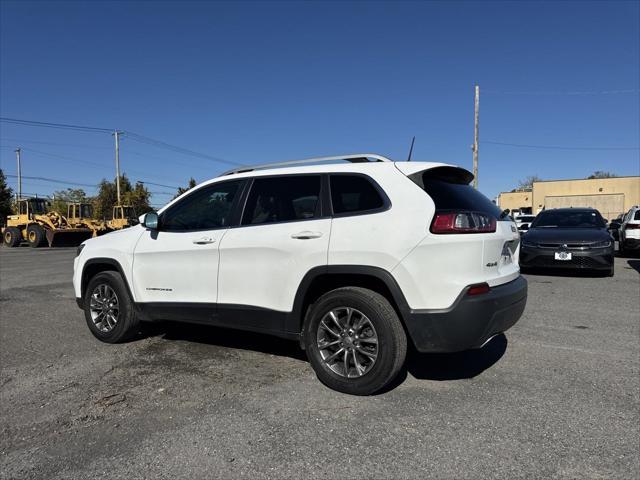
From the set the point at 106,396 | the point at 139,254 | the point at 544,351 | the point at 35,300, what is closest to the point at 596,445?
the point at 544,351

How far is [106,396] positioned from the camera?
3.66 metres

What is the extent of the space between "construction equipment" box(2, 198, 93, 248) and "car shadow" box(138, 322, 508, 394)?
23318 millimetres

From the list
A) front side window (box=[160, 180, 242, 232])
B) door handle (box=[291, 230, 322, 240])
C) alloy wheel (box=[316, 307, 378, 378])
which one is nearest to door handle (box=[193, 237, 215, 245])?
front side window (box=[160, 180, 242, 232])

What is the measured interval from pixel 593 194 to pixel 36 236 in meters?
51.8

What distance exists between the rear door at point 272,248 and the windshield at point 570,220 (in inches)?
333

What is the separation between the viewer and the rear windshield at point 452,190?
347cm

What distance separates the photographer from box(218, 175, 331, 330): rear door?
12.3 ft

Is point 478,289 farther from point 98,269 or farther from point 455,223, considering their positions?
point 98,269

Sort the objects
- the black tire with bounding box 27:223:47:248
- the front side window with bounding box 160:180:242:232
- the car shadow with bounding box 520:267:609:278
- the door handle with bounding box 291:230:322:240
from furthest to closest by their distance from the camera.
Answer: the black tire with bounding box 27:223:47:248
the car shadow with bounding box 520:267:609:278
the front side window with bounding box 160:180:242:232
the door handle with bounding box 291:230:322:240

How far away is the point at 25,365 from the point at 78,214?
89.6ft

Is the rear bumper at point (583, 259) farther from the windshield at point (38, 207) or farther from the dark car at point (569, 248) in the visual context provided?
the windshield at point (38, 207)

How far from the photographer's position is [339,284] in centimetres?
374

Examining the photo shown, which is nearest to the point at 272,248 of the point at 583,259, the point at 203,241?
the point at 203,241

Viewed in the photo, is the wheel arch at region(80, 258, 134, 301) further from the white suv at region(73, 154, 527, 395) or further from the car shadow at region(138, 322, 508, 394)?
the car shadow at region(138, 322, 508, 394)
